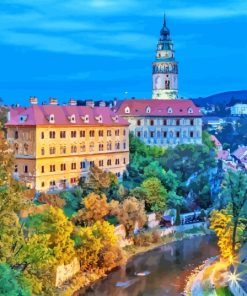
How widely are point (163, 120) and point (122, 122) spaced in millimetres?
6494

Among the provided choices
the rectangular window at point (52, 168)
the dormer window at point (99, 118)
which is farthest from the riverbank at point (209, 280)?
the dormer window at point (99, 118)

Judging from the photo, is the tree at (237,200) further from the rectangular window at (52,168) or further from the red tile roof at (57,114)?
the rectangular window at (52,168)

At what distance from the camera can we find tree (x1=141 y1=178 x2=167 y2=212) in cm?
4066

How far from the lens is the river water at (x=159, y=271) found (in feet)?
95.8

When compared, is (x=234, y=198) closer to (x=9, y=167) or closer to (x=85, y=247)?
(x=85, y=247)

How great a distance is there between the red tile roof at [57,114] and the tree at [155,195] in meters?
6.16

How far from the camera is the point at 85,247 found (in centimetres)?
3112

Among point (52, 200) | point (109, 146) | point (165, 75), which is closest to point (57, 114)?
point (109, 146)

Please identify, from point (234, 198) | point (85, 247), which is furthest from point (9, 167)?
point (234, 198)

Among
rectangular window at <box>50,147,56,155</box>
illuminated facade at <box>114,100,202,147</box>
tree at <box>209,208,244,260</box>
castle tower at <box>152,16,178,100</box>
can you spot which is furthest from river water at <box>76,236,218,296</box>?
castle tower at <box>152,16,178,100</box>

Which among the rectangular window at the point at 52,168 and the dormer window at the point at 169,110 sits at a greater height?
the dormer window at the point at 169,110

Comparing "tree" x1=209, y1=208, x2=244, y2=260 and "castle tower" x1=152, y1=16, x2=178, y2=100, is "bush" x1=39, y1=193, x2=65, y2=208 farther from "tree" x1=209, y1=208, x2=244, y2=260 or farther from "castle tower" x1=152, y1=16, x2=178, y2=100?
"castle tower" x1=152, y1=16, x2=178, y2=100

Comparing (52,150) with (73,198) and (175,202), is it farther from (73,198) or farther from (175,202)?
(175,202)

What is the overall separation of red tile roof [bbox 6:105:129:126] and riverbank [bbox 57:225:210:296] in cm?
943
